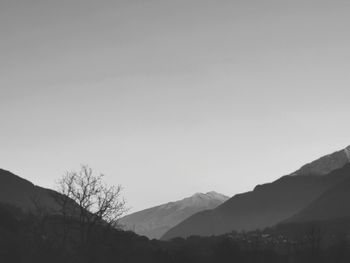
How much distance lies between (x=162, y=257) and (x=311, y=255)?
42.9 m

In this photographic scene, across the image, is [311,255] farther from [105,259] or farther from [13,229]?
[105,259]

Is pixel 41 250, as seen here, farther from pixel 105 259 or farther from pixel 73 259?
pixel 105 259

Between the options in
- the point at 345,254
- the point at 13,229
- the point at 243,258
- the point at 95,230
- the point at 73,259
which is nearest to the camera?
the point at 95,230

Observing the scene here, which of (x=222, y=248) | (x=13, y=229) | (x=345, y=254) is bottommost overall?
(x=345, y=254)

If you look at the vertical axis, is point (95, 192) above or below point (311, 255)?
above

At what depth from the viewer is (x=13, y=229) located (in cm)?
8938

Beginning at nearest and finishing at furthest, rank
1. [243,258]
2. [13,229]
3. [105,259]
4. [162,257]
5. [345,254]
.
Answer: [105,259] → [13,229] → [162,257] → [243,258] → [345,254]

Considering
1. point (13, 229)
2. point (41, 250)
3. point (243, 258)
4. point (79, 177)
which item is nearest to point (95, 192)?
point (79, 177)

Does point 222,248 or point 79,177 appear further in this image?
point 222,248

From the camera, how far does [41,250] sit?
144 ft

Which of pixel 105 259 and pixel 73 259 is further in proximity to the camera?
pixel 105 259

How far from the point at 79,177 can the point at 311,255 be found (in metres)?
99.9

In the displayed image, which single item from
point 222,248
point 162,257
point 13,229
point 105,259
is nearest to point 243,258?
point 222,248

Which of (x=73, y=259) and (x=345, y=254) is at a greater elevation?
(x=73, y=259)
